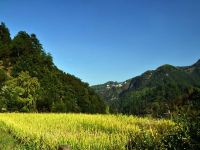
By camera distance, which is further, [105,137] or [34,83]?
[34,83]

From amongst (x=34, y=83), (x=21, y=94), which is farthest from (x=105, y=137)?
(x=34, y=83)

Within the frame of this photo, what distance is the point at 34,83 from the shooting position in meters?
88.6

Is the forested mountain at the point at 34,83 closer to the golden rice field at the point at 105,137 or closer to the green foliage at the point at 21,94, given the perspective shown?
the green foliage at the point at 21,94

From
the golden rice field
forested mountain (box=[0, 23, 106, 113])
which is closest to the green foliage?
forested mountain (box=[0, 23, 106, 113])

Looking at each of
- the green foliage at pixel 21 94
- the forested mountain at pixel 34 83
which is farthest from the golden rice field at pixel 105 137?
the forested mountain at pixel 34 83

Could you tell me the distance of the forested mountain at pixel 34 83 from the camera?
8462cm

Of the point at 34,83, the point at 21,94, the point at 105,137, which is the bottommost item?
the point at 105,137

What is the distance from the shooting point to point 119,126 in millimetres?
25641

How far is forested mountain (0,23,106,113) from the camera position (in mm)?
84625

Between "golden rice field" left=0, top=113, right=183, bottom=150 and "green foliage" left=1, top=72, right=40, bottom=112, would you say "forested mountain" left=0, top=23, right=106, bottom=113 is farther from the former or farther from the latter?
"golden rice field" left=0, top=113, right=183, bottom=150

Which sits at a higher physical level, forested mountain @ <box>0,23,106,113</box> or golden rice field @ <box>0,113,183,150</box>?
forested mountain @ <box>0,23,106,113</box>

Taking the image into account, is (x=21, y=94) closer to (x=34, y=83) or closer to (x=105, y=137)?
(x=34, y=83)

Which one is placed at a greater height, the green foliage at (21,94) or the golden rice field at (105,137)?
the green foliage at (21,94)

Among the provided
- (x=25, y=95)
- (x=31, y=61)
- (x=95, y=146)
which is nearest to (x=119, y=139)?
(x=95, y=146)
